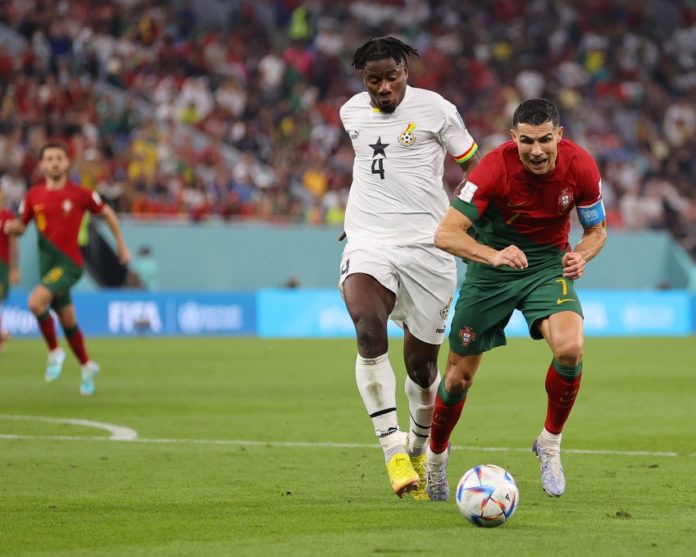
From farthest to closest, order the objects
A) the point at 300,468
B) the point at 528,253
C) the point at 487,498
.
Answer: the point at 300,468
the point at 528,253
the point at 487,498

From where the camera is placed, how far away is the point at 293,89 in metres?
31.2

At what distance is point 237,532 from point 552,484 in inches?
79.5

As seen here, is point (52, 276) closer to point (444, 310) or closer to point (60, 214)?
point (60, 214)

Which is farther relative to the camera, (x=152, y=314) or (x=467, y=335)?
(x=152, y=314)

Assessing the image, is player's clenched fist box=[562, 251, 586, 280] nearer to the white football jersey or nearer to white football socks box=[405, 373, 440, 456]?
the white football jersey

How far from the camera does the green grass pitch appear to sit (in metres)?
6.20

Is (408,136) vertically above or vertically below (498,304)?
above

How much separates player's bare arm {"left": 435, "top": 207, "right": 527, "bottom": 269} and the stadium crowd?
18.2m

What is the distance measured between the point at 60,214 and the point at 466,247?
8.57 meters

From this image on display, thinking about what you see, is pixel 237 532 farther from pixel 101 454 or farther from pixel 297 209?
pixel 297 209

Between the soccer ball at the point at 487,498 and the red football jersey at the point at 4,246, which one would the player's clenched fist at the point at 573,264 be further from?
the red football jersey at the point at 4,246

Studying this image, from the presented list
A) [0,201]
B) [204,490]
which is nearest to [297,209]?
[0,201]

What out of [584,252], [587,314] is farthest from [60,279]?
[587,314]

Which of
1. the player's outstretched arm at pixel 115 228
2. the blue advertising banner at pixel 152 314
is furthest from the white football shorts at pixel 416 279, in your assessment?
the blue advertising banner at pixel 152 314
